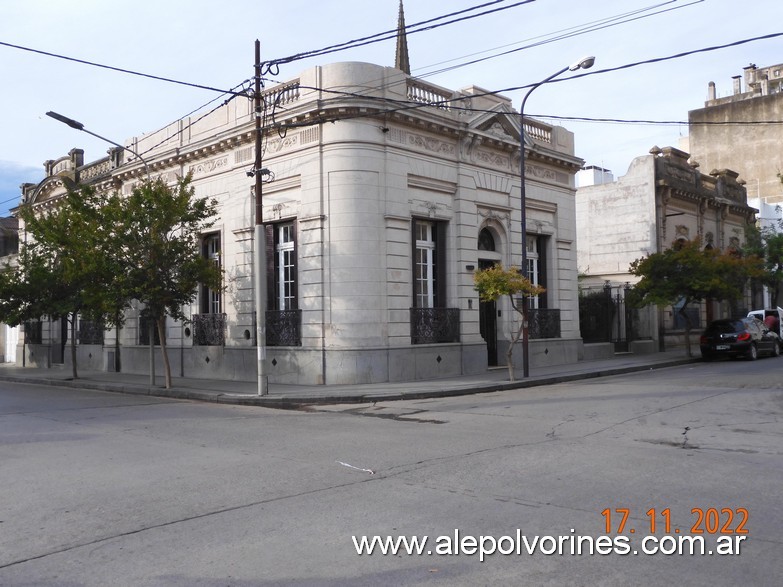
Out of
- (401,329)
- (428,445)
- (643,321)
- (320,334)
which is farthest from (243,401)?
(643,321)

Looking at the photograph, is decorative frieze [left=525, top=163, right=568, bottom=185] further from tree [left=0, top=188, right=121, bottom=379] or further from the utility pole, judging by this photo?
tree [left=0, top=188, right=121, bottom=379]

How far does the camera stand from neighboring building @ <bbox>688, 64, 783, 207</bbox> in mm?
46375

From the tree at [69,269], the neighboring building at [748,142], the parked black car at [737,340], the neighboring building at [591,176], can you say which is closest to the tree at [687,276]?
the parked black car at [737,340]

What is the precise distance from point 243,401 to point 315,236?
5.23 m

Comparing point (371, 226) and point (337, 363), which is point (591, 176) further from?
point (337, 363)

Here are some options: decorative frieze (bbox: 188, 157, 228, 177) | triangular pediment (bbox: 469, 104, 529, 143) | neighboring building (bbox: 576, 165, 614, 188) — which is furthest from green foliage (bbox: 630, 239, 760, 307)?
decorative frieze (bbox: 188, 157, 228, 177)

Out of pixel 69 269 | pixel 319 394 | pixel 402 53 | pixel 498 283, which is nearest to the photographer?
pixel 319 394

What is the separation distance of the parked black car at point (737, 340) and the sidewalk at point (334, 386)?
1.03 m

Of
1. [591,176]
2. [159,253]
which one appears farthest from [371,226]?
[591,176]

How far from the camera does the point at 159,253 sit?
772 inches

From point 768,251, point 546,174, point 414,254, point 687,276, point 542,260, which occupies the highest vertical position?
point 546,174

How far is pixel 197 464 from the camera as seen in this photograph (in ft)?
28.9

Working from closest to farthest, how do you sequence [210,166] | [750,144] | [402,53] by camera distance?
[210,166] → [750,144] → [402,53]

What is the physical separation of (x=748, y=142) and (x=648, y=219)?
68.2ft
